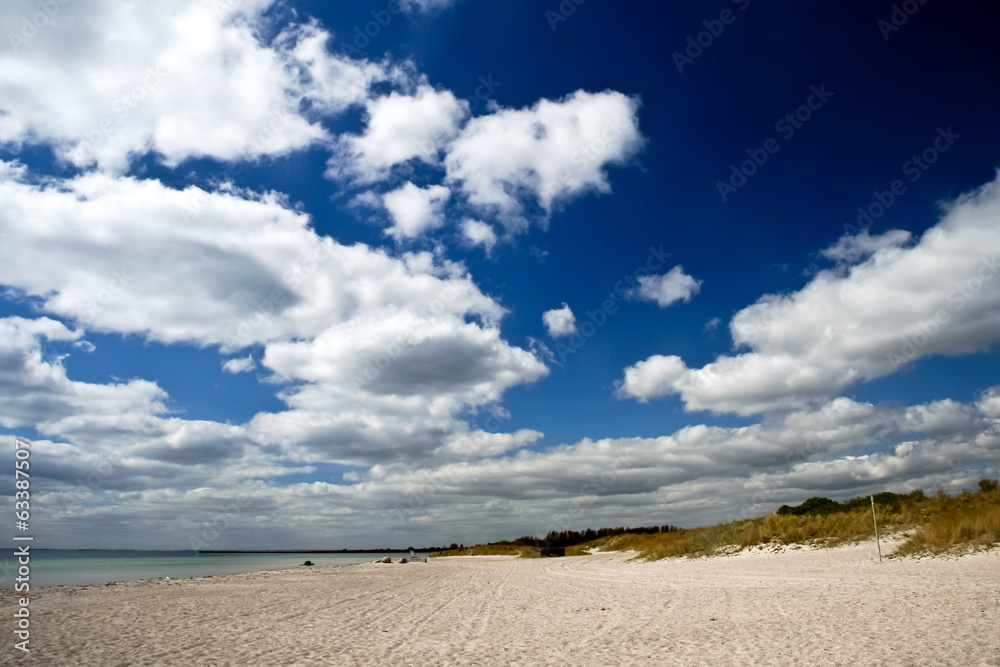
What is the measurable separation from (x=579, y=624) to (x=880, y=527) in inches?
743

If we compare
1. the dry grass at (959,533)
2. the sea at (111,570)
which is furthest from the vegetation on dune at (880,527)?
the sea at (111,570)

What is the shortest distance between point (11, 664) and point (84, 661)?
935 mm

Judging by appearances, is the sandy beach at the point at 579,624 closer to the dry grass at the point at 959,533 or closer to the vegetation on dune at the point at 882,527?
the dry grass at the point at 959,533

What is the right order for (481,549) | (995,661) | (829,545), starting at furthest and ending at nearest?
1. (481,549)
2. (829,545)
3. (995,661)

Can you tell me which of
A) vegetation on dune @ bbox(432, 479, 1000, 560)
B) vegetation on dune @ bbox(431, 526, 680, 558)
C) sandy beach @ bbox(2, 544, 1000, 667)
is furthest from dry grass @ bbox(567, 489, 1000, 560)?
vegetation on dune @ bbox(431, 526, 680, 558)

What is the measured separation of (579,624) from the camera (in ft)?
36.7

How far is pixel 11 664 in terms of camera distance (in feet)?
27.0

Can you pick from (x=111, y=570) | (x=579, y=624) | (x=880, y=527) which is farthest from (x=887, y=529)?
(x=111, y=570)

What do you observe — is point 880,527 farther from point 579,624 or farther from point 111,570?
point 111,570

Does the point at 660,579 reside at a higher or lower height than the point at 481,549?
higher

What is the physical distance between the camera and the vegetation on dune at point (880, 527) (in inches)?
678

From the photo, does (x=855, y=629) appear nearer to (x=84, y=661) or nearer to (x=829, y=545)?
(x=84, y=661)

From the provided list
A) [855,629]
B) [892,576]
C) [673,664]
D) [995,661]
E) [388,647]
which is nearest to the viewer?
[995,661]

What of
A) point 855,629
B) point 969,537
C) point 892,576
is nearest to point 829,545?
point 969,537
